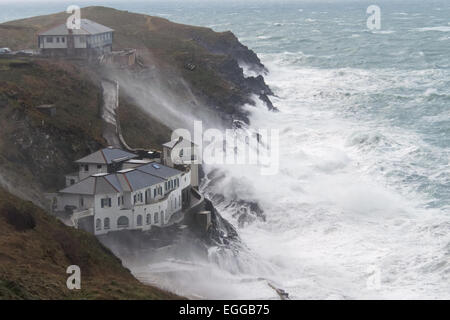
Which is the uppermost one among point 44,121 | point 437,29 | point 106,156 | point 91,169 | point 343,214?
point 437,29

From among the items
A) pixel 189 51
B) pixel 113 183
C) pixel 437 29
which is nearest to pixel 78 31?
pixel 189 51

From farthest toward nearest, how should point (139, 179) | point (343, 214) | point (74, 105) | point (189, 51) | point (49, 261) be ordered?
point (189, 51) → point (74, 105) → point (343, 214) → point (139, 179) → point (49, 261)

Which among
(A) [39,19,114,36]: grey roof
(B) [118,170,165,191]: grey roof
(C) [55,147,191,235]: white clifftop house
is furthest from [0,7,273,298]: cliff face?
(B) [118,170,165,191]: grey roof

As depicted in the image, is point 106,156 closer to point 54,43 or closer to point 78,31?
point 78,31

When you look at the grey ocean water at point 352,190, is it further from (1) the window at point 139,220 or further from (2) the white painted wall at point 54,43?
(2) the white painted wall at point 54,43

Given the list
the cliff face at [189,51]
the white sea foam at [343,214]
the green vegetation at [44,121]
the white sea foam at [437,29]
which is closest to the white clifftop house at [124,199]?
the green vegetation at [44,121]

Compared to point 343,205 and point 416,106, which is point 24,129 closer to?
point 343,205
